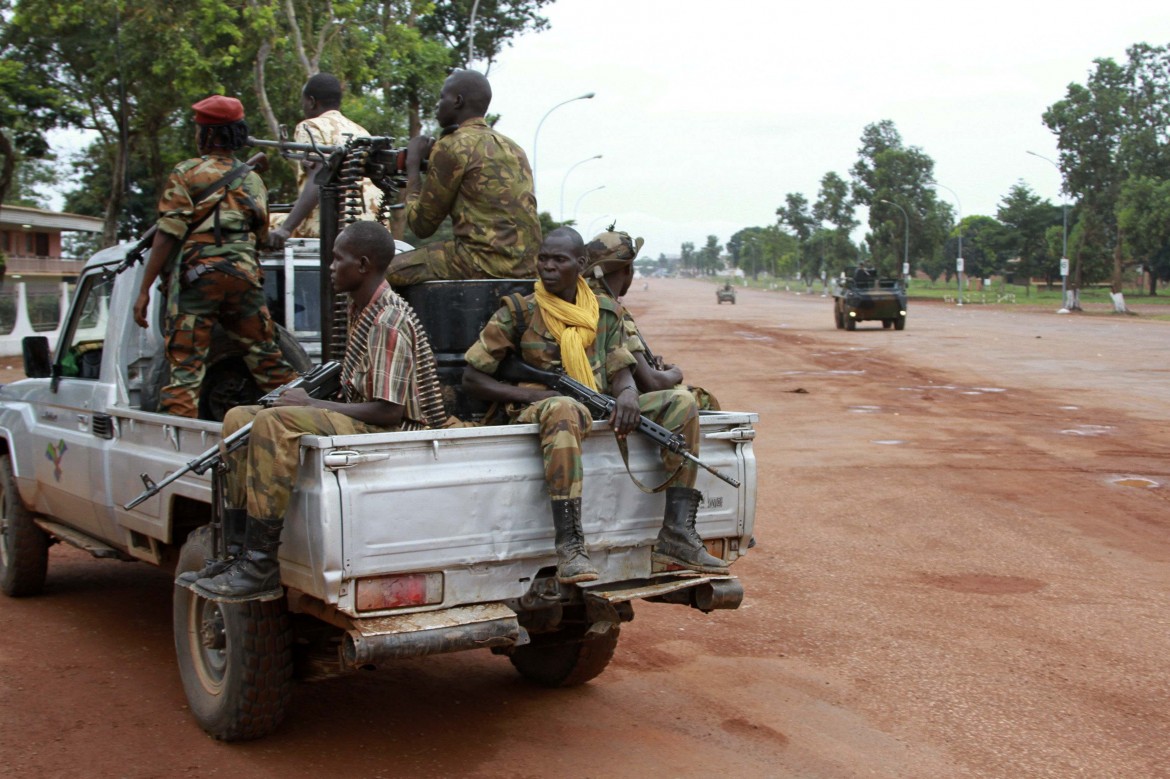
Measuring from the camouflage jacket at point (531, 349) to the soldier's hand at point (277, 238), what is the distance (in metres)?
2.01

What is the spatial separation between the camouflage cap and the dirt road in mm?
1886

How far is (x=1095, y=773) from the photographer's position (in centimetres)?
448

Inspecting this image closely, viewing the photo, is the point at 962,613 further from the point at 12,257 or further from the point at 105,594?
the point at 12,257

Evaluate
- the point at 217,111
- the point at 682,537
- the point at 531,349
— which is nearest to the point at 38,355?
the point at 217,111

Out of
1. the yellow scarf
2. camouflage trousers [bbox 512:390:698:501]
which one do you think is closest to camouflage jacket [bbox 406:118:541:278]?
the yellow scarf

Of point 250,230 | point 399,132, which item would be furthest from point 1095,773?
point 399,132

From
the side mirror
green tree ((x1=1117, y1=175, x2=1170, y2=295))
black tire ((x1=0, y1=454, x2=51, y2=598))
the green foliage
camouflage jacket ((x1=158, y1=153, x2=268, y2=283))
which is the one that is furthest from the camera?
green tree ((x1=1117, y1=175, x2=1170, y2=295))

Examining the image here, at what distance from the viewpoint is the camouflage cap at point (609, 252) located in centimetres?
561

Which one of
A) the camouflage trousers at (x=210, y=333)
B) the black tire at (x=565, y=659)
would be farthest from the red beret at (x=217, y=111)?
the black tire at (x=565, y=659)

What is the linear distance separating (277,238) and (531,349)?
2250 millimetres

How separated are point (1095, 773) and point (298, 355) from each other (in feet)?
13.5

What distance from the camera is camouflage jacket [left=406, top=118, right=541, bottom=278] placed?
217 inches

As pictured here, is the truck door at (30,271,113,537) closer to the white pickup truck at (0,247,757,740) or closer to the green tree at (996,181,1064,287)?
the white pickup truck at (0,247,757,740)

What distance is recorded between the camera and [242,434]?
4258 mm
